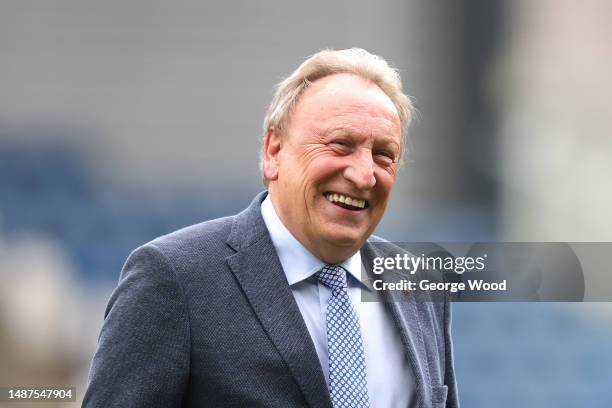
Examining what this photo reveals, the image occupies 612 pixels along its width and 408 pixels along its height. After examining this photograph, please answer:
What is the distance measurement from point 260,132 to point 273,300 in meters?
3.28

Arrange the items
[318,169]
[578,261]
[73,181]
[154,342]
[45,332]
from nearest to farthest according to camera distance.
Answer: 1. [154,342]
2. [318,169]
3. [578,261]
4. [45,332]
5. [73,181]

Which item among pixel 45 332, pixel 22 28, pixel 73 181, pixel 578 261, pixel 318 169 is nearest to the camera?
pixel 318 169

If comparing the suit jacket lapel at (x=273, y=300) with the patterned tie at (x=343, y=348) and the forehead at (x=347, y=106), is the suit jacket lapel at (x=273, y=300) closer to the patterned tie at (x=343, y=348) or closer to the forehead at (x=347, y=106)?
the patterned tie at (x=343, y=348)

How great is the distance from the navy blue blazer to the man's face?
0.09 metres

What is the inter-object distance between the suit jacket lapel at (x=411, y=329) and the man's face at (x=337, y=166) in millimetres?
114

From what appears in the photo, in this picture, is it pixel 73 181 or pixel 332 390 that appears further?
pixel 73 181

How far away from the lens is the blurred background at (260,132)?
14.1 feet

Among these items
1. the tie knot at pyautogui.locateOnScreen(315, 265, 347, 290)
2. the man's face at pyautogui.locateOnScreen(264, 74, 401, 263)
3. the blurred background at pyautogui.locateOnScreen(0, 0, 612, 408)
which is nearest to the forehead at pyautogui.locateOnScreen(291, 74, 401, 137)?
the man's face at pyautogui.locateOnScreen(264, 74, 401, 263)

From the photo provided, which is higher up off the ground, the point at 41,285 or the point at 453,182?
the point at 453,182

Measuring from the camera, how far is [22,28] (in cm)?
469

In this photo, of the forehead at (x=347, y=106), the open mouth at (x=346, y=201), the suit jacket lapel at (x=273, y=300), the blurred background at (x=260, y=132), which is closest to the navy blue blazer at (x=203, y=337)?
the suit jacket lapel at (x=273, y=300)

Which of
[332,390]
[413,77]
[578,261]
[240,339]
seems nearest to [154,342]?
[240,339]

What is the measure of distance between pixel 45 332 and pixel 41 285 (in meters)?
0.23

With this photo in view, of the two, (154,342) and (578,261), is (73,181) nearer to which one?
(578,261)
